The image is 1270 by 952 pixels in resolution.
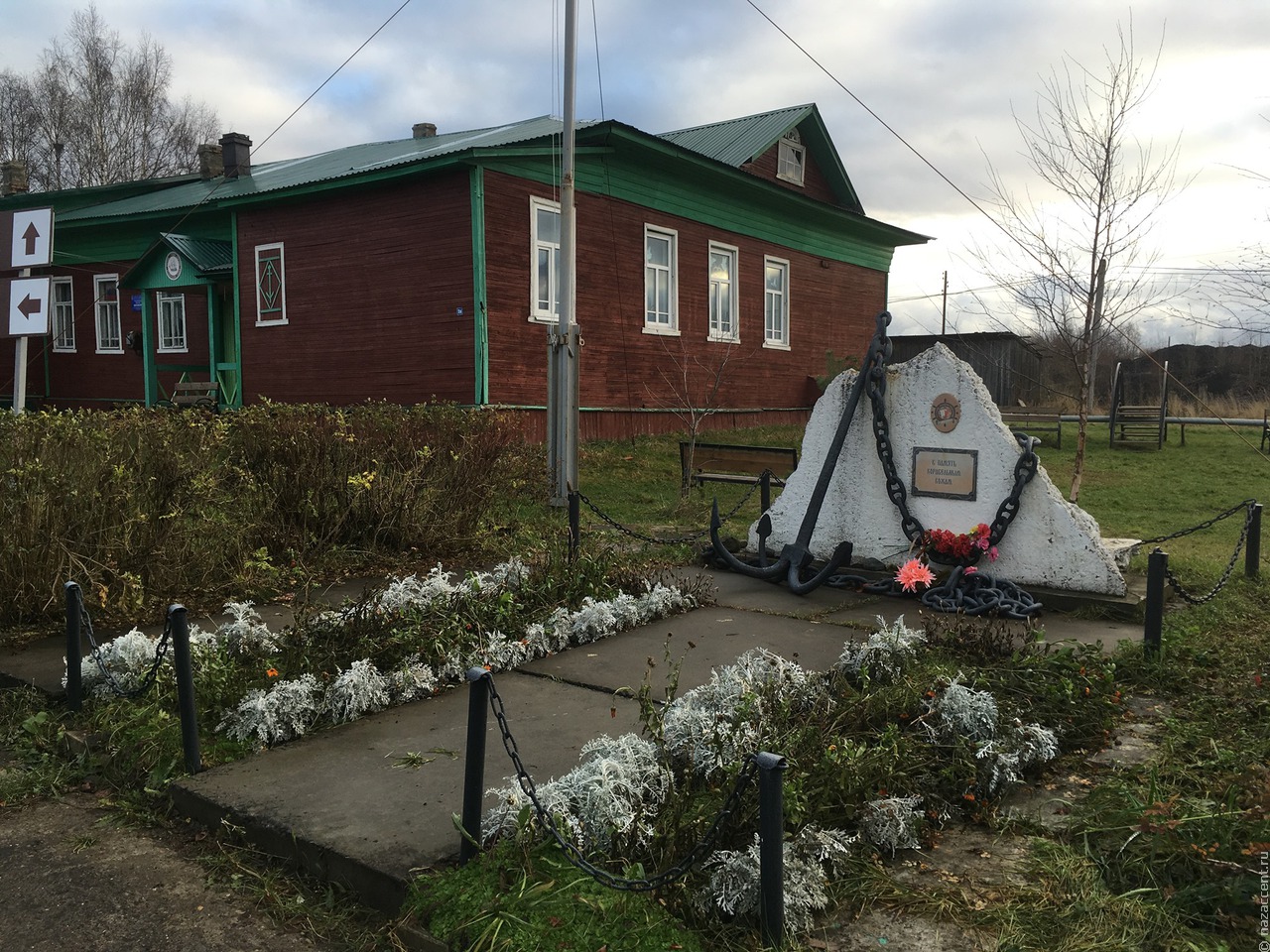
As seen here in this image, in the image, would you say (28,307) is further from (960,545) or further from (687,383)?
(687,383)

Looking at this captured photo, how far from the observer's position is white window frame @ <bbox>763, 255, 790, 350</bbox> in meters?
22.1

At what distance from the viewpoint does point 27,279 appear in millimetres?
8047

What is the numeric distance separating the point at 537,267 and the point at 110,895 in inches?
550

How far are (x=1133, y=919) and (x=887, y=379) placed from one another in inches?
208

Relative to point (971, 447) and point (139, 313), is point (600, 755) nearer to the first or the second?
point (971, 447)

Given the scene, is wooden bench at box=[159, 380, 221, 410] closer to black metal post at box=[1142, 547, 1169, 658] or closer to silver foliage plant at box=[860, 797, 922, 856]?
black metal post at box=[1142, 547, 1169, 658]

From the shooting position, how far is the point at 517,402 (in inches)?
634

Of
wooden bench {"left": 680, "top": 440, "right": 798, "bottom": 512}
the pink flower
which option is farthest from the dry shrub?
the pink flower

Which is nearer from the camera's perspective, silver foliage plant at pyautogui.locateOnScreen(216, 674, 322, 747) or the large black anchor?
silver foliage plant at pyautogui.locateOnScreen(216, 674, 322, 747)

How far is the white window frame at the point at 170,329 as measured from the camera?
70.1ft

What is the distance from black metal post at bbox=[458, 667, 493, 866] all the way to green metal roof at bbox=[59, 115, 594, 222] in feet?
50.7

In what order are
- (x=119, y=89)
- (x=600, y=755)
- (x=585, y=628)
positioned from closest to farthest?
(x=600, y=755)
(x=585, y=628)
(x=119, y=89)

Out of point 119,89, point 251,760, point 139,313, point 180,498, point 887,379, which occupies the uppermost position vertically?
point 119,89

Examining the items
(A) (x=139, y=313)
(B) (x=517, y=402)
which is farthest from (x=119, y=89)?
(B) (x=517, y=402)
